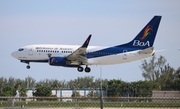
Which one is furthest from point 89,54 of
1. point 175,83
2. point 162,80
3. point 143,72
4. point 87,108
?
point 87,108

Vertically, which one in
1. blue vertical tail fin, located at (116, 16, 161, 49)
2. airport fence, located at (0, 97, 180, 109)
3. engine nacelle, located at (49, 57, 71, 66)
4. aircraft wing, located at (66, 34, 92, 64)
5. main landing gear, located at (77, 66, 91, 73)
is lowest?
airport fence, located at (0, 97, 180, 109)

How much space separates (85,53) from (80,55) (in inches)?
35.3

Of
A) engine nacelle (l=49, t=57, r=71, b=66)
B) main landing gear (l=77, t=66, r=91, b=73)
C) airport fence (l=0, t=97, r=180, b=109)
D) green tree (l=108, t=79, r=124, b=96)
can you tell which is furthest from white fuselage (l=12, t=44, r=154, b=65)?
airport fence (l=0, t=97, r=180, b=109)

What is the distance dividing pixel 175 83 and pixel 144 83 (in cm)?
1246

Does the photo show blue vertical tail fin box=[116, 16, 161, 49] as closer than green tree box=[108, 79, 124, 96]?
Yes

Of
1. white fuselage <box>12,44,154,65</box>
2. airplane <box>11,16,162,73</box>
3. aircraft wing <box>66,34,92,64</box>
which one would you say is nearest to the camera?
aircraft wing <box>66,34,92,64</box>

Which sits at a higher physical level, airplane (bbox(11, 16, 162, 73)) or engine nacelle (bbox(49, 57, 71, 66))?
airplane (bbox(11, 16, 162, 73))

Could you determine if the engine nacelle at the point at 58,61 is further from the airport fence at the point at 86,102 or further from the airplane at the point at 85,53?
the airport fence at the point at 86,102

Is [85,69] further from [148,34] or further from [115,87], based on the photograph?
[115,87]

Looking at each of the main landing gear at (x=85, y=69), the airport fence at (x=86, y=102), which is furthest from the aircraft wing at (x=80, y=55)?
the airport fence at (x=86, y=102)

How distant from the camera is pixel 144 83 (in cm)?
8838

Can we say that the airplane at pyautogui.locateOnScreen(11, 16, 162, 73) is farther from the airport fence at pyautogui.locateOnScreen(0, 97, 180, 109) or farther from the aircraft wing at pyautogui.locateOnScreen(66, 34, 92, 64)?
the airport fence at pyautogui.locateOnScreen(0, 97, 180, 109)

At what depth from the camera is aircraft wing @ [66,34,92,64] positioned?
234 feet

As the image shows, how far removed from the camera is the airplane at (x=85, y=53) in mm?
71688
